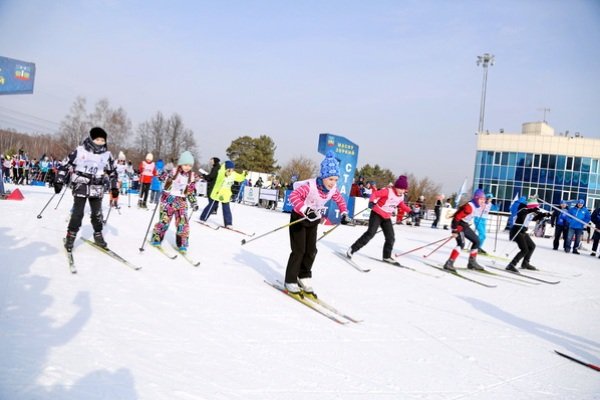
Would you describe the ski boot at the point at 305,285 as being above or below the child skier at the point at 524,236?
below

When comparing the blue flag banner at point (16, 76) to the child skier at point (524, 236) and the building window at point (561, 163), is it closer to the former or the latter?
the child skier at point (524, 236)

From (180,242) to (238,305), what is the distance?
270 centimetres

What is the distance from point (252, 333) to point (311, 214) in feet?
6.20

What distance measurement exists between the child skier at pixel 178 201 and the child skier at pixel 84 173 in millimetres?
1212

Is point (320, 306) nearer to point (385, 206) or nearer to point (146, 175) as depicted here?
point (385, 206)

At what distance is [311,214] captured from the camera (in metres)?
5.52

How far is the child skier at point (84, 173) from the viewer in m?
5.80

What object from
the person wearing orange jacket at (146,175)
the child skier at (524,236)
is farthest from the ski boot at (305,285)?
the person wearing orange jacket at (146,175)

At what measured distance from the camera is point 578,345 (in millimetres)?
5082

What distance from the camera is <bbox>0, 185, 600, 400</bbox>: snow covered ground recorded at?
9.93 feet

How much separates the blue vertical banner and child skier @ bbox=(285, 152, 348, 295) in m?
9.44

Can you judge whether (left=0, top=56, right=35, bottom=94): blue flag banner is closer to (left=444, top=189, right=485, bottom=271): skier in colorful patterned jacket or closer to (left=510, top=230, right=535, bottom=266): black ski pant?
(left=444, top=189, right=485, bottom=271): skier in colorful patterned jacket

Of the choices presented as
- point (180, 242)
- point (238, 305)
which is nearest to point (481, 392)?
point (238, 305)

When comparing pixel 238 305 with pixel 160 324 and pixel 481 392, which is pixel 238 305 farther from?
pixel 481 392
